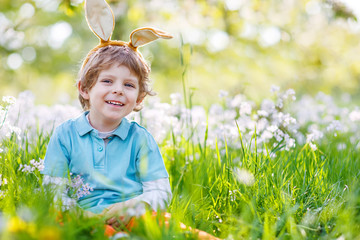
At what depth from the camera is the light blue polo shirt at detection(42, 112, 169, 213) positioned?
225 cm

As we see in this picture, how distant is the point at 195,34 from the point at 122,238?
9648 mm

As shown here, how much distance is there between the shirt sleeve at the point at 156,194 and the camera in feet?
7.21

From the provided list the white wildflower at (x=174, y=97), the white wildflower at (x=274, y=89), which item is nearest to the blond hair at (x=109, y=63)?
the white wildflower at (x=174, y=97)

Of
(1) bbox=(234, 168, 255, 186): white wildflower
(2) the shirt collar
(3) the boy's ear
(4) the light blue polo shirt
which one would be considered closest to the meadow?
(1) bbox=(234, 168, 255, 186): white wildflower

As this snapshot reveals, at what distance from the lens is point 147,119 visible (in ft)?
11.7

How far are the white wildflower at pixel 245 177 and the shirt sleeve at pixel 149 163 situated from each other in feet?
1.50

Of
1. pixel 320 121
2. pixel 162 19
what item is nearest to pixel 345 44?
pixel 162 19

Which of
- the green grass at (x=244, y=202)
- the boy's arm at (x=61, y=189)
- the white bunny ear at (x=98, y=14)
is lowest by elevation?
the green grass at (x=244, y=202)

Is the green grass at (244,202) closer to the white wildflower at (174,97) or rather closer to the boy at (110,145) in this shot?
the boy at (110,145)

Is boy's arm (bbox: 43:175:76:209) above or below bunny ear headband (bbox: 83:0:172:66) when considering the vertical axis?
below

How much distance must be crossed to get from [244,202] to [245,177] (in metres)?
0.17

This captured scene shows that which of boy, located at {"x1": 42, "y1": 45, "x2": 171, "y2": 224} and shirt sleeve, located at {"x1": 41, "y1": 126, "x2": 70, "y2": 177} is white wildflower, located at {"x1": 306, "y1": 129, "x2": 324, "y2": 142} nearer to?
boy, located at {"x1": 42, "y1": 45, "x2": 171, "y2": 224}

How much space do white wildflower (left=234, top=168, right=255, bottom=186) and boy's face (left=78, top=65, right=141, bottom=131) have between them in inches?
31.3

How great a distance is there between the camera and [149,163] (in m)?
2.36
